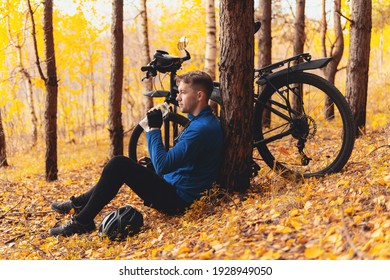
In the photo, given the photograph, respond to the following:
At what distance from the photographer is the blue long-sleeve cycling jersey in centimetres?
383

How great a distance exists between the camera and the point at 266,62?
9.60m

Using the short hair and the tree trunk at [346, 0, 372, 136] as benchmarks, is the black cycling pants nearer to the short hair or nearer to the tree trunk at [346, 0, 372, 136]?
the short hair

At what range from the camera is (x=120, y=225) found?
396cm

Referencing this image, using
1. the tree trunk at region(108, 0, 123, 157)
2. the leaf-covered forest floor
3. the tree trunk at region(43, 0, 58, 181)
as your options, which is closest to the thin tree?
the tree trunk at region(43, 0, 58, 181)

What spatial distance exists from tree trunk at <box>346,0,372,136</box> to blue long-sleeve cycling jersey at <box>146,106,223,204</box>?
3.16 metres

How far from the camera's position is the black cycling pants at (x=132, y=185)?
155 inches

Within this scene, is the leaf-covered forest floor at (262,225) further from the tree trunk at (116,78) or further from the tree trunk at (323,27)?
the tree trunk at (323,27)

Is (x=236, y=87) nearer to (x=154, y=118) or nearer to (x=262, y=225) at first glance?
(x=154, y=118)

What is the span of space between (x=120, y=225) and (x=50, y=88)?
3710 millimetres

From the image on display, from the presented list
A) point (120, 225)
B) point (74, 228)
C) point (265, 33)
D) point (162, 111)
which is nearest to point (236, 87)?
point (162, 111)

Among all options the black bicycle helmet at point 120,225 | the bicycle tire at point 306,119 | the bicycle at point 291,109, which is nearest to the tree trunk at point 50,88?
the bicycle at point 291,109

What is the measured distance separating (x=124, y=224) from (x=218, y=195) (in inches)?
38.3
